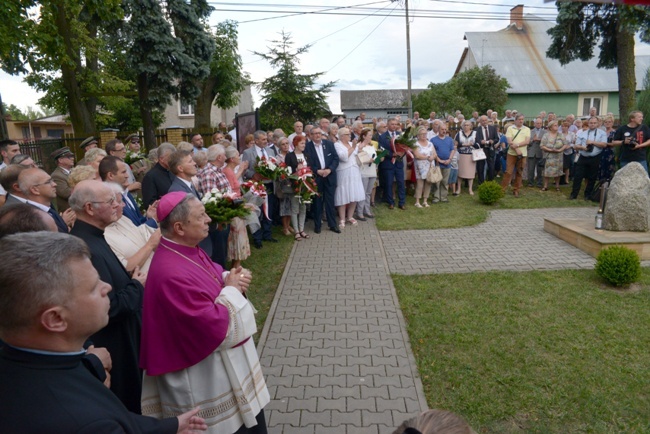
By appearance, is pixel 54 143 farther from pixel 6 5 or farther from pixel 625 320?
pixel 625 320

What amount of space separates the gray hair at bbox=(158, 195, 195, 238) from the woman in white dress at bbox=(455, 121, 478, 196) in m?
11.7

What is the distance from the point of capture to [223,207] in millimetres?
5383

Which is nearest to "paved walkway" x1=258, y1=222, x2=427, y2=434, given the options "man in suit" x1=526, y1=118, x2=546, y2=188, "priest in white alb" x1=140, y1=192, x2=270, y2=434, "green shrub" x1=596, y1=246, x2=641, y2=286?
"priest in white alb" x1=140, y1=192, x2=270, y2=434

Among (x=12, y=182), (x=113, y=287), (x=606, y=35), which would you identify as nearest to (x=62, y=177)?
(x=12, y=182)

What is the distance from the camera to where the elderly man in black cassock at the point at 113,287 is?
3.09m

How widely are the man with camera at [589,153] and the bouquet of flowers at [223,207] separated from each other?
1061 cm

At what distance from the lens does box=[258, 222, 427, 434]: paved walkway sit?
389cm

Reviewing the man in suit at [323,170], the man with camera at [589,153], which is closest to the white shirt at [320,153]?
the man in suit at [323,170]

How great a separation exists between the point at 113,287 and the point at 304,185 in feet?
20.6

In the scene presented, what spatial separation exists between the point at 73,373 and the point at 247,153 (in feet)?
27.0

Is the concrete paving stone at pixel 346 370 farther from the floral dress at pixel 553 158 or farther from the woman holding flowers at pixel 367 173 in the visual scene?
the floral dress at pixel 553 158

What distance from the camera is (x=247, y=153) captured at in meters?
9.64

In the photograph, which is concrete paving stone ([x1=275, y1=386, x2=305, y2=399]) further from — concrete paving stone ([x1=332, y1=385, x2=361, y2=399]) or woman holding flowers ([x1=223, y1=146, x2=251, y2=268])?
woman holding flowers ([x1=223, y1=146, x2=251, y2=268])

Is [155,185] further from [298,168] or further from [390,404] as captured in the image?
[390,404]
